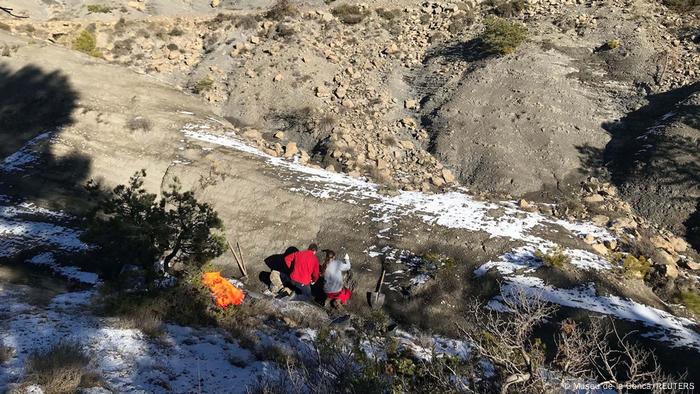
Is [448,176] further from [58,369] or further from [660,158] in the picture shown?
[58,369]

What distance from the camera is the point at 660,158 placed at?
53.1ft

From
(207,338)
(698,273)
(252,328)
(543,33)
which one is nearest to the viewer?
Answer: (207,338)

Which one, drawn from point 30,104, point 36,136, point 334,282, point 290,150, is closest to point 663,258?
point 334,282

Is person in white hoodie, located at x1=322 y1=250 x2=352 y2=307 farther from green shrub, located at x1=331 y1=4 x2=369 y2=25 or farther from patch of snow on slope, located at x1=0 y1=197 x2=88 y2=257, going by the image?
green shrub, located at x1=331 y1=4 x2=369 y2=25

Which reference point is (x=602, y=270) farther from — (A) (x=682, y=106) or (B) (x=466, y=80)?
(B) (x=466, y=80)

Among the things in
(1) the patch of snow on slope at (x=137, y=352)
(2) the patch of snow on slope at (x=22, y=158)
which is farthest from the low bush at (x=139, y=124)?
(1) the patch of snow on slope at (x=137, y=352)

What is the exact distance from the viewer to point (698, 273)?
42.5 ft

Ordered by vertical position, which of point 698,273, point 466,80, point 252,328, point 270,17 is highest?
point 270,17

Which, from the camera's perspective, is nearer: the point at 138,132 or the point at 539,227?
the point at 539,227

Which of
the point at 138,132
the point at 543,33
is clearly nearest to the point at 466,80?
the point at 543,33

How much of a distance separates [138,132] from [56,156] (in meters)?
2.88

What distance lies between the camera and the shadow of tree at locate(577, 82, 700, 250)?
15.1 meters

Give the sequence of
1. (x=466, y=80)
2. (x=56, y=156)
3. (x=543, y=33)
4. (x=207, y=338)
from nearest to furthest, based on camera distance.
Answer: (x=207, y=338)
(x=56, y=156)
(x=466, y=80)
(x=543, y=33)

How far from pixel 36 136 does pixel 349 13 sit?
17.2m
